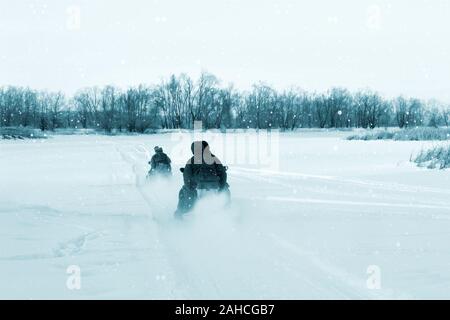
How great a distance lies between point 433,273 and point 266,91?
375 ft

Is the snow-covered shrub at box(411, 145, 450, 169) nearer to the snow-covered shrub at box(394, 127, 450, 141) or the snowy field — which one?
the snowy field

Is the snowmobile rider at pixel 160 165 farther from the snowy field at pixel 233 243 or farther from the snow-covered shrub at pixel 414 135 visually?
the snow-covered shrub at pixel 414 135

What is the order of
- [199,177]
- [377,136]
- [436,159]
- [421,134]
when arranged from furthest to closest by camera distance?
1. [377,136]
2. [421,134]
3. [436,159]
4. [199,177]

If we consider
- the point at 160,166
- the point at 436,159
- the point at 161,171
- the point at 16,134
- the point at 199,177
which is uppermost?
the point at 16,134

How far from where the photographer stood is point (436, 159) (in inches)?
830

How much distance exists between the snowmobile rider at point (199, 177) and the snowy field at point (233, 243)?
29cm

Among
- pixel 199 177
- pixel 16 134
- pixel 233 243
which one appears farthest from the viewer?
pixel 16 134

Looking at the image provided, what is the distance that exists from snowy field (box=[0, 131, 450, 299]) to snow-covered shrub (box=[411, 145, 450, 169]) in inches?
201

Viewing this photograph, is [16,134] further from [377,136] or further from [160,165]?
[160,165]

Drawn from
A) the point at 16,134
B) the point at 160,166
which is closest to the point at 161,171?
the point at 160,166

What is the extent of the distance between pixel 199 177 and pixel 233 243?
2.47 m

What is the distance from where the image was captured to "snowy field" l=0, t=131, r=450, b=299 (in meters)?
5.42

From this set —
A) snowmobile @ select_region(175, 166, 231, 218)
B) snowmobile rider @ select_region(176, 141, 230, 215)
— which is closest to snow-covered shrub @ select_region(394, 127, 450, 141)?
snowmobile rider @ select_region(176, 141, 230, 215)

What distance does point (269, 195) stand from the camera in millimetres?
13469
